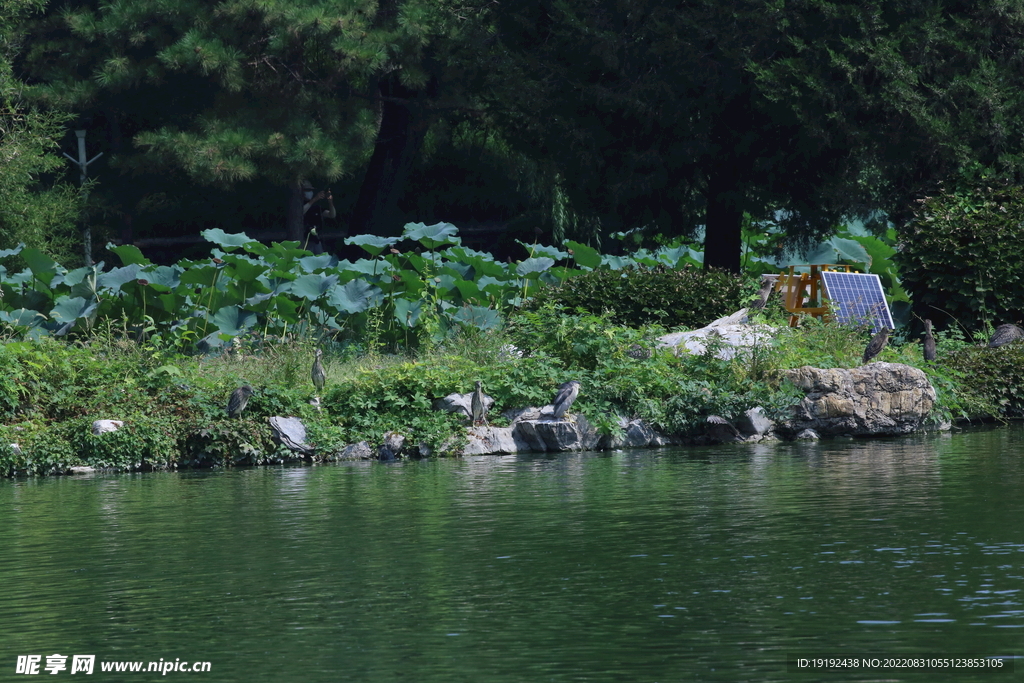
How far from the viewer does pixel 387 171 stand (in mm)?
30000

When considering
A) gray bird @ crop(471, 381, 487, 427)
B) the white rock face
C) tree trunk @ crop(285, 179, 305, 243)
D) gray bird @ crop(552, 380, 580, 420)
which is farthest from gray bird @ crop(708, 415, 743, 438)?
tree trunk @ crop(285, 179, 305, 243)

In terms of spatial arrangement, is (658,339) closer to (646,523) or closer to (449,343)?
(449,343)

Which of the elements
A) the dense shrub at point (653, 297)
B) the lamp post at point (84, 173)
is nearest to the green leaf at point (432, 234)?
the dense shrub at point (653, 297)

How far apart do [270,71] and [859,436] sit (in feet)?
60.2

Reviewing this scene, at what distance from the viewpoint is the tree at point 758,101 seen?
18.3 metres

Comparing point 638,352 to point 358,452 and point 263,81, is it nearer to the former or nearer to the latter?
point 358,452

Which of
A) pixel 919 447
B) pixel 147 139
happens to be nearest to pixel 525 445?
pixel 919 447

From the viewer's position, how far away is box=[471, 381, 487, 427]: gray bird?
1283 cm

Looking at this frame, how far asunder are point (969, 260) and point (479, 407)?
25.6 ft

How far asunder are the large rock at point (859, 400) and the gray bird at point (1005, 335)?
121 inches

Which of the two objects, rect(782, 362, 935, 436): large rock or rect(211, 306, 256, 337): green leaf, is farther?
rect(211, 306, 256, 337): green leaf

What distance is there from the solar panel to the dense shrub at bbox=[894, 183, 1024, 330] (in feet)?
2.88

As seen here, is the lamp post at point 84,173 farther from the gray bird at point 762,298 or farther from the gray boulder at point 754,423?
the gray boulder at point 754,423

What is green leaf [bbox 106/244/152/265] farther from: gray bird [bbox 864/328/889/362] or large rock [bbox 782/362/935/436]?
gray bird [bbox 864/328/889/362]
